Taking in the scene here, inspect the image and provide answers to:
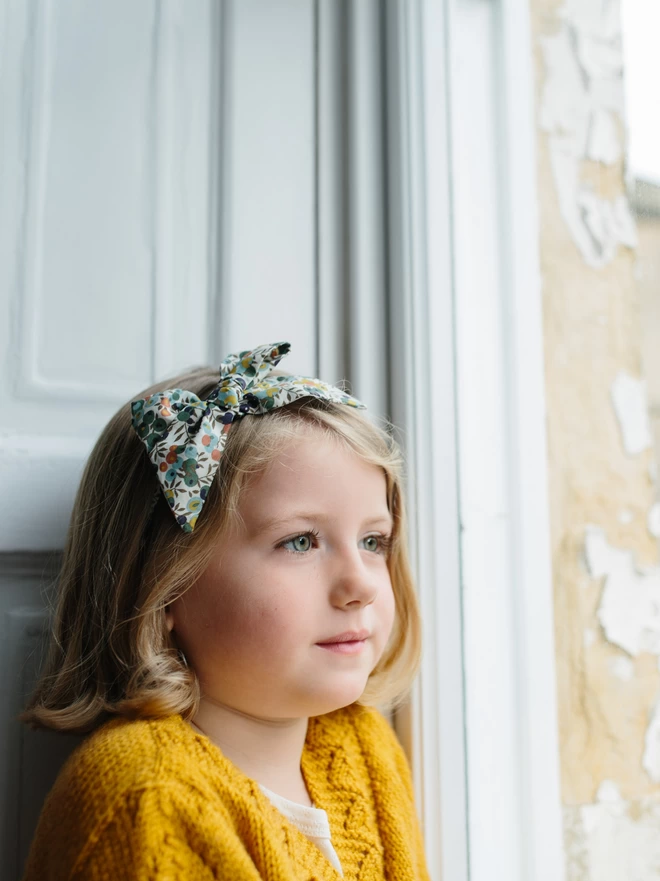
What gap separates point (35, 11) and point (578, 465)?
82 cm

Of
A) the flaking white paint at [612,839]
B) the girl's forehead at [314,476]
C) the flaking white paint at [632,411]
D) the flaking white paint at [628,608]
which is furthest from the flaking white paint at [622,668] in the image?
the girl's forehead at [314,476]

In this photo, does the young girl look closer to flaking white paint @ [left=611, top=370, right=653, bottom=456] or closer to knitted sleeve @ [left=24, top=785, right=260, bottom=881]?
knitted sleeve @ [left=24, top=785, right=260, bottom=881]

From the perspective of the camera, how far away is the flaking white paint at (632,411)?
792mm

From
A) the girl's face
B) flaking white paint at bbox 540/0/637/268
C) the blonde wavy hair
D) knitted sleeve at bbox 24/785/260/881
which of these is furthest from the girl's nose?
flaking white paint at bbox 540/0/637/268

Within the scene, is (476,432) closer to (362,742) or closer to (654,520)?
(654,520)

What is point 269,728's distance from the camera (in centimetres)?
77

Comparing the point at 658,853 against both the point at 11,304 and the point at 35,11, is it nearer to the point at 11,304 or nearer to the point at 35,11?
the point at 11,304

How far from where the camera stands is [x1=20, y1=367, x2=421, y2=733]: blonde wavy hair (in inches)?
28.4

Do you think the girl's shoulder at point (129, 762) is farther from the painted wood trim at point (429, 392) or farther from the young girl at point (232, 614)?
the painted wood trim at point (429, 392)

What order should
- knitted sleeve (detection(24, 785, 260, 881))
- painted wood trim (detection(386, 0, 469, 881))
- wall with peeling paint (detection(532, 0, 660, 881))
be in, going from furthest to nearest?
painted wood trim (detection(386, 0, 469, 881)) < wall with peeling paint (detection(532, 0, 660, 881)) < knitted sleeve (detection(24, 785, 260, 881))

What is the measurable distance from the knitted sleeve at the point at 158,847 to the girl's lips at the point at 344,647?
17cm

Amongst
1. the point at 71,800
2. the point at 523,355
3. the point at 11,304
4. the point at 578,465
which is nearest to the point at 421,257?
the point at 523,355

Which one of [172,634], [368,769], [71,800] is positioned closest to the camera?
[71,800]

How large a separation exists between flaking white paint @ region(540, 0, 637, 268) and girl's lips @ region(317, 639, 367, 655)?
19.5 inches
